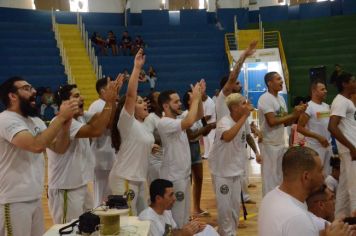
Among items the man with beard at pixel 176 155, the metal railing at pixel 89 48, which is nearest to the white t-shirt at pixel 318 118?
the man with beard at pixel 176 155

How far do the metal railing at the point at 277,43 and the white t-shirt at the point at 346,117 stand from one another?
12.1 m

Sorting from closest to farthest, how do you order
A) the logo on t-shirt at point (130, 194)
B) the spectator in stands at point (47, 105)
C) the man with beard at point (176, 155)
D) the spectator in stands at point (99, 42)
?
the logo on t-shirt at point (130, 194), the man with beard at point (176, 155), the spectator in stands at point (47, 105), the spectator in stands at point (99, 42)

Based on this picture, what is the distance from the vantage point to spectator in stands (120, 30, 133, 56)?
18688 mm

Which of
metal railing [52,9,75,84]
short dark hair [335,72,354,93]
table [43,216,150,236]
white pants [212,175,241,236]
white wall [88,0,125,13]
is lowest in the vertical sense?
white pants [212,175,241,236]

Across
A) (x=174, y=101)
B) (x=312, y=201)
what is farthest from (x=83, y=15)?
(x=312, y=201)

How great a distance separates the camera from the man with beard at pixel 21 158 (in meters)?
3.02

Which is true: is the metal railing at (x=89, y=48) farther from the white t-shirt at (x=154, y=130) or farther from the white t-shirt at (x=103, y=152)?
the white t-shirt at (x=103, y=152)

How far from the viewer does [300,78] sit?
57.5 feet

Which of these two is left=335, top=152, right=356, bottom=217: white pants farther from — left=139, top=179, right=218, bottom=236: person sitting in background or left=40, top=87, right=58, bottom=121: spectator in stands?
left=40, top=87, right=58, bottom=121: spectator in stands

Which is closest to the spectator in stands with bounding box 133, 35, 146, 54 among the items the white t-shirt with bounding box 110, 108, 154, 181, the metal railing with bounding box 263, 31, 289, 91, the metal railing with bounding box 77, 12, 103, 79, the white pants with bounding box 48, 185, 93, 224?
the metal railing with bounding box 77, 12, 103, 79

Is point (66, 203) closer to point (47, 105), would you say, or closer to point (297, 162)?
point (297, 162)

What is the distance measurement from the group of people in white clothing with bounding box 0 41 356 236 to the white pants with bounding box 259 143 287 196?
0.01 m

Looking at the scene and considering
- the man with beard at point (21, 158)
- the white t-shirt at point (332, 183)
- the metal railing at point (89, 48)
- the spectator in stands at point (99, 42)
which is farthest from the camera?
the spectator in stands at point (99, 42)

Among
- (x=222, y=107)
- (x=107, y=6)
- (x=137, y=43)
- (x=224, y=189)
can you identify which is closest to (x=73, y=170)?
(x=224, y=189)
